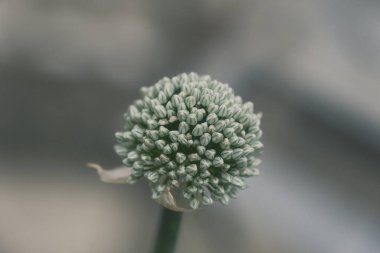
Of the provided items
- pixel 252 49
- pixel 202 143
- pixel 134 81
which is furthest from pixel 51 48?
pixel 202 143

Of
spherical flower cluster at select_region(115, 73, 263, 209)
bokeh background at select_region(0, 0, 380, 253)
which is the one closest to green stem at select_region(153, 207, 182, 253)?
spherical flower cluster at select_region(115, 73, 263, 209)

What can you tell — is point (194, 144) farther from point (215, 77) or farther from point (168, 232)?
point (215, 77)

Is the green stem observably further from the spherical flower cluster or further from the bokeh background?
the bokeh background

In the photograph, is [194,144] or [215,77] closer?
[194,144]

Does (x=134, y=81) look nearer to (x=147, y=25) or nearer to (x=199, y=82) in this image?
(x=147, y=25)

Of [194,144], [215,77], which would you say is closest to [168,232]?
[194,144]

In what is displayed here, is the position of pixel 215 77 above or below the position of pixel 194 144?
above

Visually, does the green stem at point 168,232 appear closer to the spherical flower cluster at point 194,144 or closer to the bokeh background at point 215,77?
the spherical flower cluster at point 194,144
